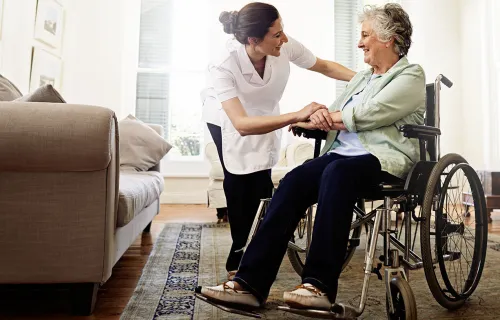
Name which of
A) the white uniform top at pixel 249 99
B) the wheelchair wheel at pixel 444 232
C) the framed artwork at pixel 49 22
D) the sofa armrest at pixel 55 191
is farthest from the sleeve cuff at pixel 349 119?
the framed artwork at pixel 49 22

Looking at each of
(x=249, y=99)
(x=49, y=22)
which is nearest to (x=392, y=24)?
(x=249, y=99)

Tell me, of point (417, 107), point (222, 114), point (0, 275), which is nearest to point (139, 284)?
point (0, 275)

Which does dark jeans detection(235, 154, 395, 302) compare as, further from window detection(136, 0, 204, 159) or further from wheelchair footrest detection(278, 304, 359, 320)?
window detection(136, 0, 204, 159)

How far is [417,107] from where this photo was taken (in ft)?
4.52

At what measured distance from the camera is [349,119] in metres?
1.36

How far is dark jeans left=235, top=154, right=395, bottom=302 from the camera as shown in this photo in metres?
1.11

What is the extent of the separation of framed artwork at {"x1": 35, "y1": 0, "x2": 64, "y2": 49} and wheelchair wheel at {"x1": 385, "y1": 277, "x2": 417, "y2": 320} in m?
3.74

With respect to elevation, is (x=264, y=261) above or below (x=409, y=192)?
below

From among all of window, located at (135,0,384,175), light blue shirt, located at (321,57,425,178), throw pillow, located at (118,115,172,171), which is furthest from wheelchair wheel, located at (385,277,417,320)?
window, located at (135,0,384,175)

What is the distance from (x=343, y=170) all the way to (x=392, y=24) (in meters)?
0.63

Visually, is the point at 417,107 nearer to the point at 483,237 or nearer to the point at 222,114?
the point at 483,237

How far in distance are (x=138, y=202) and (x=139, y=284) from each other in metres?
0.32

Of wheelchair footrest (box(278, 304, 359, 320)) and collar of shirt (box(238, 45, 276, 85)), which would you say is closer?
wheelchair footrest (box(278, 304, 359, 320))

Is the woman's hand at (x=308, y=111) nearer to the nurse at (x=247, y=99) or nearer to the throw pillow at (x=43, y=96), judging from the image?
the nurse at (x=247, y=99)
